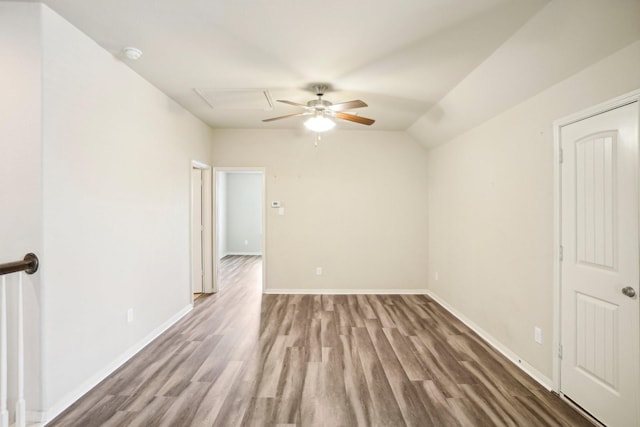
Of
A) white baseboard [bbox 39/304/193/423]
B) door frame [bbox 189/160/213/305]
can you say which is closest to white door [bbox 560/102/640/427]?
white baseboard [bbox 39/304/193/423]

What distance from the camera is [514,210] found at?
2.72 m

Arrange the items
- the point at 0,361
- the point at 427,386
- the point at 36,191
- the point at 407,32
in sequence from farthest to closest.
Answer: the point at 427,386 → the point at 407,32 → the point at 36,191 → the point at 0,361

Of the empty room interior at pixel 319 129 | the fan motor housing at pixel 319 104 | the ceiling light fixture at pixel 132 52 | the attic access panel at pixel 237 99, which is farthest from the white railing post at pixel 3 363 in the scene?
the fan motor housing at pixel 319 104

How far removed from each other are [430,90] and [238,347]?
3.35 m

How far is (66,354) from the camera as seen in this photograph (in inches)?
78.7

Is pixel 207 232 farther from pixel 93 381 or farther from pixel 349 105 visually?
pixel 349 105

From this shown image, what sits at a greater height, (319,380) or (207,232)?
→ (207,232)

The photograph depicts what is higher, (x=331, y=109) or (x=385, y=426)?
(x=331, y=109)

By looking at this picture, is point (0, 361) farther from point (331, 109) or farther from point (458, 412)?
point (331, 109)

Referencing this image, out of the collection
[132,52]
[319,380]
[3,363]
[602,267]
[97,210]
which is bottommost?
[319,380]

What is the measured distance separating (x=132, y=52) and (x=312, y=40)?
1.46m

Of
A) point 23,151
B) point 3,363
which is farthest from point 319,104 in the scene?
point 3,363

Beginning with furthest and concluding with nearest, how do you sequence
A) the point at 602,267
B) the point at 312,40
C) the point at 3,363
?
1. the point at 312,40
2. the point at 602,267
3. the point at 3,363

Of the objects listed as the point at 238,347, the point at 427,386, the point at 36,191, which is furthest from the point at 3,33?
the point at 427,386
